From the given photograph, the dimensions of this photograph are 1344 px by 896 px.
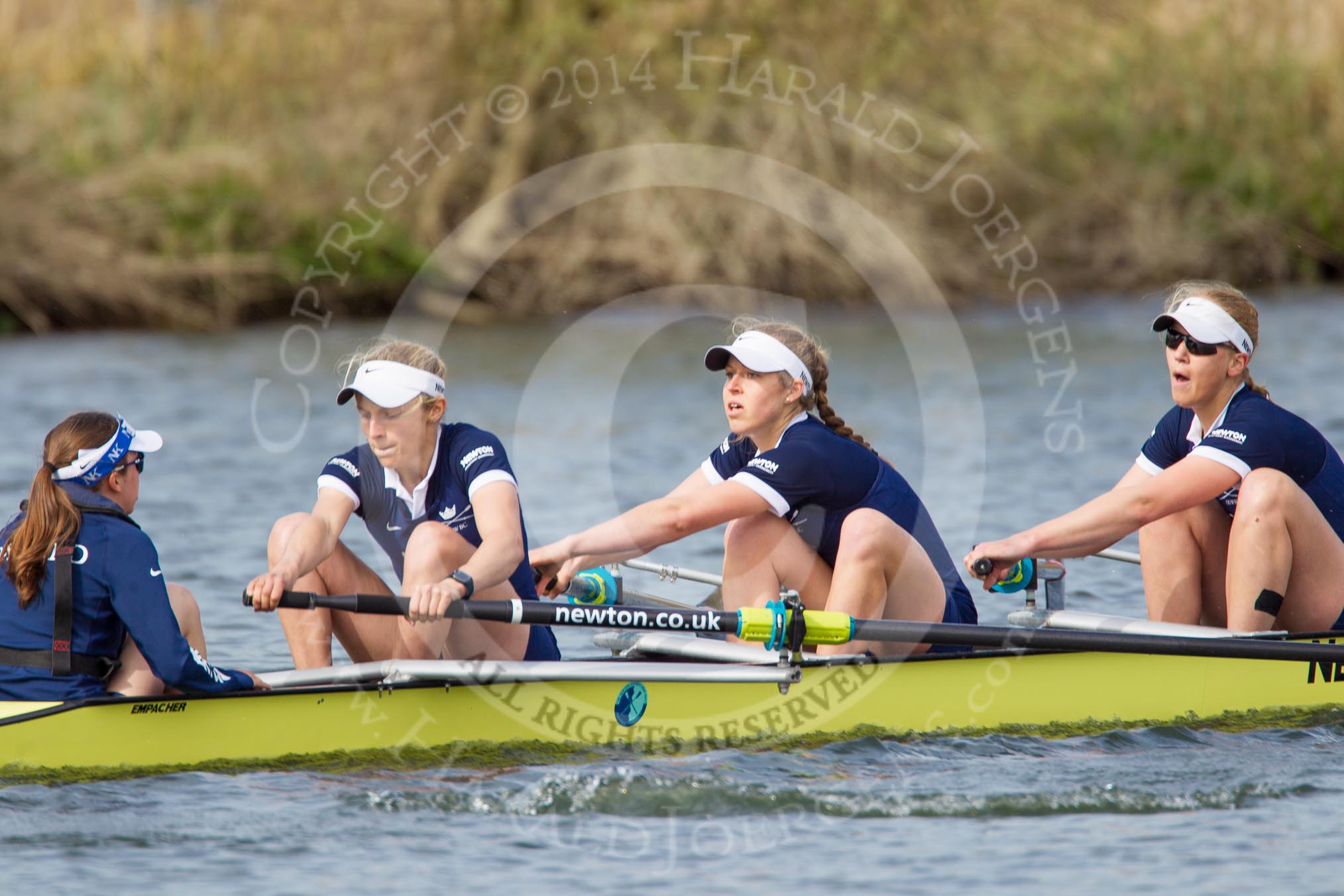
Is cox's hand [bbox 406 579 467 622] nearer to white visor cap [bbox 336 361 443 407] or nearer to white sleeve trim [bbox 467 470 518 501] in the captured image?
white sleeve trim [bbox 467 470 518 501]

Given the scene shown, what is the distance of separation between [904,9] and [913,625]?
14225 millimetres

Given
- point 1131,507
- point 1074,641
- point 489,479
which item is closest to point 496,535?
point 489,479

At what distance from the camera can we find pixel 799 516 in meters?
5.91

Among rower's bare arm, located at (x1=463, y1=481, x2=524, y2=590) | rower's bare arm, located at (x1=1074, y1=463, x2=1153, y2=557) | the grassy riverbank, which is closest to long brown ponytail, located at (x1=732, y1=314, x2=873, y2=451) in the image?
rower's bare arm, located at (x1=1074, y1=463, x2=1153, y2=557)

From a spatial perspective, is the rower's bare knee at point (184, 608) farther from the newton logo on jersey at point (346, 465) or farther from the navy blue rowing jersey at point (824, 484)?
the navy blue rowing jersey at point (824, 484)

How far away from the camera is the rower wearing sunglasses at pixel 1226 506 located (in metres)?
6.02

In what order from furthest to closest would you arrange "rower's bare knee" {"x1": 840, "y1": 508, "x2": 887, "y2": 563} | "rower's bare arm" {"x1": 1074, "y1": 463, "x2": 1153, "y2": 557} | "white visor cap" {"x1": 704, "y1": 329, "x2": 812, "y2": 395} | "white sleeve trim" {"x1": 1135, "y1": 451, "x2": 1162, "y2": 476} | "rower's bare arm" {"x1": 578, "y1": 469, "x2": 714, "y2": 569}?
"white sleeve trim" {"x1": 1135, "y1": 451, "x2": 1162, "y2": 476} → "rower's bare arm" {"x1": 1074, "y1": 463, "x2": 1153, "y2": 557} → "rower's bare arm" {"x1": 578, "y1": 469, "x2": 714, "y2": 569} → "white visor cap" {"x1": 704, "y1": 329, "x2": 812, "y2": 395} → "rower's bare knee" {"x1": 840, "y1": 508, "x2": 887, "y2": 563}

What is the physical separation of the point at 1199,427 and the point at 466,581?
9.47 ft

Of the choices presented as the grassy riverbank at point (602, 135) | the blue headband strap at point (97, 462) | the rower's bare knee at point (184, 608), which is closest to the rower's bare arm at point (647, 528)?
the rower's bare knee at point (184, 608)

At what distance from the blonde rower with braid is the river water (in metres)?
0.56

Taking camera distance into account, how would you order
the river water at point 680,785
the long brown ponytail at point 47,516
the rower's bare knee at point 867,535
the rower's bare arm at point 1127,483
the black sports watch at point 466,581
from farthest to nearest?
the rower's bare arm at point 1127,483
the rower's bare knee at point 867,535
the black sports watch at point 466,581
the long brown ponytail at point 47,516
the river water at point 680,785

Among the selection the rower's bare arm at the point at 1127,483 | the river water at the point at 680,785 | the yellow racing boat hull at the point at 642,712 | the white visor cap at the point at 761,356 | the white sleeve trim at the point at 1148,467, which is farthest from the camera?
the white sleeve trim at the point at 1148,467

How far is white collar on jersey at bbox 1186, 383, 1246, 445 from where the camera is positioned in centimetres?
617

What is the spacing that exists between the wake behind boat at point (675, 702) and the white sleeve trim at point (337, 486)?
1.94 feet
